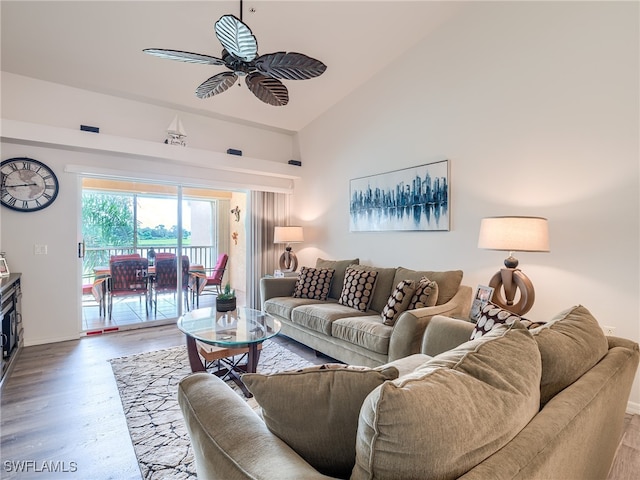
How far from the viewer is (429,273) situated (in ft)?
10.7

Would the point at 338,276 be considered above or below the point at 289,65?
below

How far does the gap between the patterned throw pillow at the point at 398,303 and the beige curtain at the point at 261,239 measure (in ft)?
9.03

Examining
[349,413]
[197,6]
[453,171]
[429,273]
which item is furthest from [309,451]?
[197,6]

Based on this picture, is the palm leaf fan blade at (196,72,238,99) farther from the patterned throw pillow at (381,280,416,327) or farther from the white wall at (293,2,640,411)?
the patterned throw pillow at (381,280,416,327)

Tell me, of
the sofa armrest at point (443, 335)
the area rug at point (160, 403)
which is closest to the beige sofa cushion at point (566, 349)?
the sofa armrest at point (443, 335)

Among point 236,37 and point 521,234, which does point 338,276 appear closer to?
point 521,234

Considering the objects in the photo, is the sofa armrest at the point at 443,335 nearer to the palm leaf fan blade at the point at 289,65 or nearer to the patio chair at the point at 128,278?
the palm leaf fan blade at the point at 289,65

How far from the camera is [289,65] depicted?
235cm

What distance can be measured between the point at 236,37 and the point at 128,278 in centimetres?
352

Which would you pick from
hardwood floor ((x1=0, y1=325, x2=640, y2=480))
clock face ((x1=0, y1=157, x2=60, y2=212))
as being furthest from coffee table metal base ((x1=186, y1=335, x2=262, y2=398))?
clock face ((x1=0, y1=157, x2=60, y2=212))

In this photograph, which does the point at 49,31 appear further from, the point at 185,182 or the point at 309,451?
the point at 309,451

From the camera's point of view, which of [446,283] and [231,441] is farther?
[446,283]

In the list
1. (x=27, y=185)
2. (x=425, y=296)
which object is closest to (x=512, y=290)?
(x=425, y=296)

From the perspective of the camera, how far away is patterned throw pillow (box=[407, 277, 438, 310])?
286 cm
